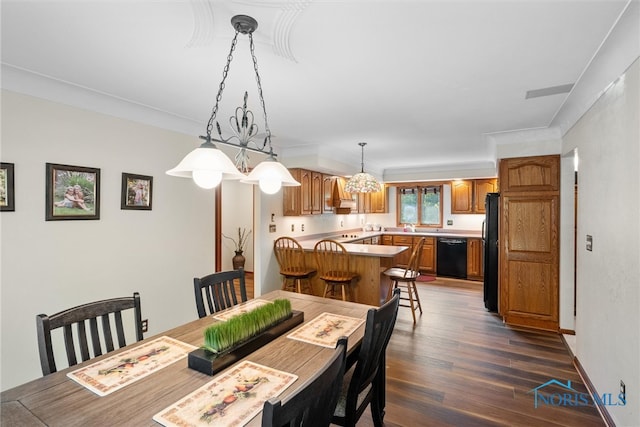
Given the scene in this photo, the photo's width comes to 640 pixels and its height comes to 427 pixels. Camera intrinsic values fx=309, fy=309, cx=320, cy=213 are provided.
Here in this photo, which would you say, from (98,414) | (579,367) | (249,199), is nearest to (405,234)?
(249,199)

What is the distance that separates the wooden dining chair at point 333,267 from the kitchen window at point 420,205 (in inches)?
154

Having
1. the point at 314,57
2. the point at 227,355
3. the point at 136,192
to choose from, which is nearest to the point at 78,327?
the point at 227,355

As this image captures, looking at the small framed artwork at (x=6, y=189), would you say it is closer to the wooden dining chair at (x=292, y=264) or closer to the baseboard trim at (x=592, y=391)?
the wooden dining chair at (x=292, y=264)

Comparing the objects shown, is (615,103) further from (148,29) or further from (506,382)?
(148,29)

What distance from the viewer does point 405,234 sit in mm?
7000

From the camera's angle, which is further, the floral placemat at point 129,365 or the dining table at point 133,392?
the floral placemat at point 129,365

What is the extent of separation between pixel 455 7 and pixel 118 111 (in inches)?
108

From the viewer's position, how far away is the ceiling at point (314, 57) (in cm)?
152

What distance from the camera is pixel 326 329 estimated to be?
5.89 feet

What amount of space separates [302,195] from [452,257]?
3.68 meters

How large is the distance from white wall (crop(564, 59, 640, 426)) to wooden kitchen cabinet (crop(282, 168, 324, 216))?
10.7ft

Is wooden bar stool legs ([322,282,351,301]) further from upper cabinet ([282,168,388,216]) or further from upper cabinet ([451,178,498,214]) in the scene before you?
upper cabinet ([451,178,498,214])

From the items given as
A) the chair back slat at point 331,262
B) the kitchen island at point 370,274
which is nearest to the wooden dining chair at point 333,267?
the chair back slat at point 331,262

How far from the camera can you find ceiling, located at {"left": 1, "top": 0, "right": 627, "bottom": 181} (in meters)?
1.52
